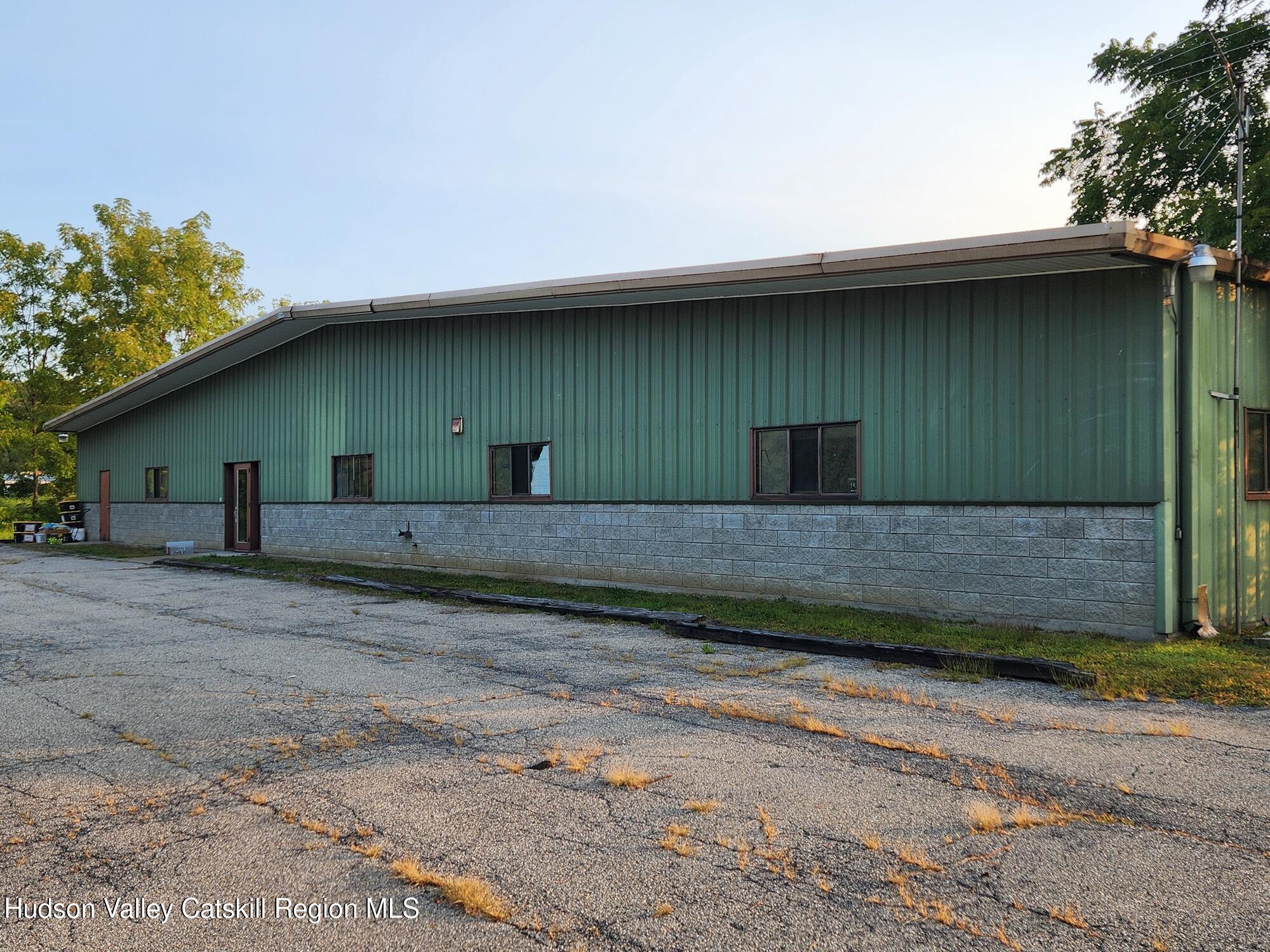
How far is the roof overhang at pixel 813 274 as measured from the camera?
9055mm

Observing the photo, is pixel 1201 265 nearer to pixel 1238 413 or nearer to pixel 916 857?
pixel 1238 413

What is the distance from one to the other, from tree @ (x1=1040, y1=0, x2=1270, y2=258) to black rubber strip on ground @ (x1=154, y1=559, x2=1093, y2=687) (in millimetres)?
11195

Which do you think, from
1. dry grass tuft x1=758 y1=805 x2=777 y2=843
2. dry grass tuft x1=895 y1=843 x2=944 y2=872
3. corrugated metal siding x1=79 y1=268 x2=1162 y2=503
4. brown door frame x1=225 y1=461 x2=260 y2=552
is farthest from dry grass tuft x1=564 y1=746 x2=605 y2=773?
brown door frame x1=225 y1=461 x2=260 y2=552

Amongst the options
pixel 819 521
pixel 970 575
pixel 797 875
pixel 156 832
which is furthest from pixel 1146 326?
pixel 156 832

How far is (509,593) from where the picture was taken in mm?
13773

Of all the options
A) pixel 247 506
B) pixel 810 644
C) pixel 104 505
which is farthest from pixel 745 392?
pixel 104 505

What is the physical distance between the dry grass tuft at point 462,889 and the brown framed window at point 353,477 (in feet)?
50.7

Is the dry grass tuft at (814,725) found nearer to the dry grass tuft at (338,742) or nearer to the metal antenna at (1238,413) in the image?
the dry grass tuft at (338,742)

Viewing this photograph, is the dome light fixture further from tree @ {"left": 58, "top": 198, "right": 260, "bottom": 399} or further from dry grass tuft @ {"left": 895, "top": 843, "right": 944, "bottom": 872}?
tree @ {"left": 58, "top": 198, "right": 260, "bottom": 399}

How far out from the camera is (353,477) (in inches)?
760

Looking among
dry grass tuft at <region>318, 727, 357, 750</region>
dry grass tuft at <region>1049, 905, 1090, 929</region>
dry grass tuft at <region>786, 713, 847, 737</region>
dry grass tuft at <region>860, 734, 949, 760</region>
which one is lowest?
dry grass tuft at <region>786, 713, 847, 737</region>

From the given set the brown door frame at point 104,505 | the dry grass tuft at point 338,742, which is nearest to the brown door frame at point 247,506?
the brown door frame at point 104,505

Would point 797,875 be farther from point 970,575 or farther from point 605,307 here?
point 605,307

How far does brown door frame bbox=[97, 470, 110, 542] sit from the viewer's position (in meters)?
29.4
